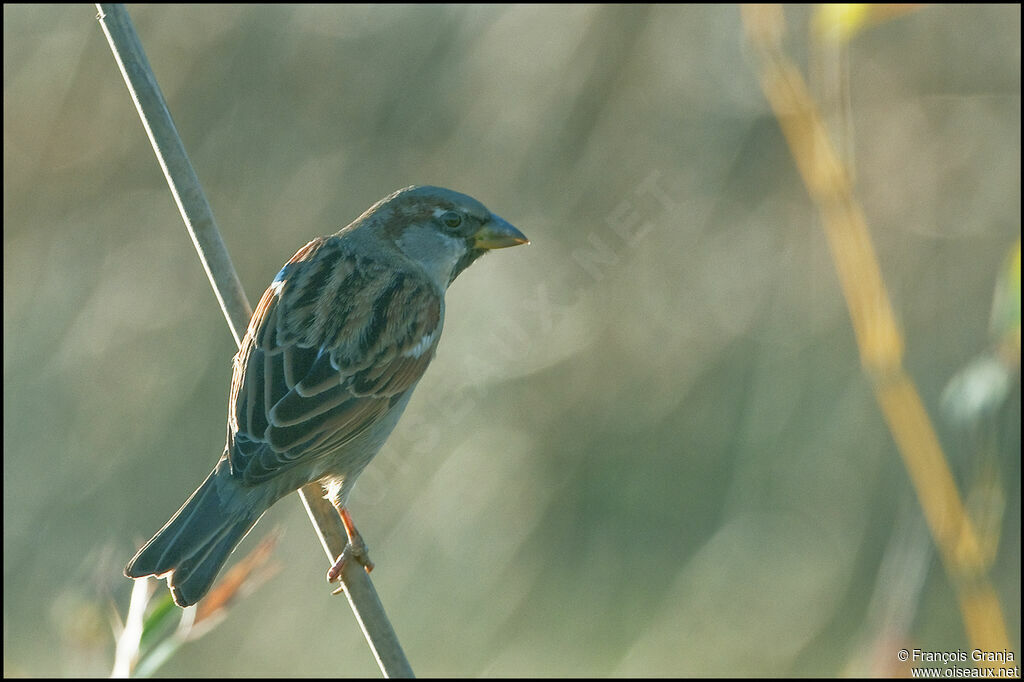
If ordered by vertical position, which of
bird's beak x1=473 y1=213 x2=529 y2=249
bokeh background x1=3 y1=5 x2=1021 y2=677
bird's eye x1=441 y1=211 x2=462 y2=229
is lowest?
bokeh background x1=3 y1=5 x2=1021 y2=677

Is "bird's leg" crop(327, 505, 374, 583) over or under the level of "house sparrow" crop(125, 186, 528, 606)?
under

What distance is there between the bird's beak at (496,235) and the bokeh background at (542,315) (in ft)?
5.15

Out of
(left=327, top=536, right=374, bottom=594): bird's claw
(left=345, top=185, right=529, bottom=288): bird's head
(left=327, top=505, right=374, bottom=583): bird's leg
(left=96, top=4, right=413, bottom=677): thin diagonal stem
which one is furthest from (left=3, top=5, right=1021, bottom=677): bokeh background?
(left=96, top=4, right=413, bottom=677): thin diagonal stem

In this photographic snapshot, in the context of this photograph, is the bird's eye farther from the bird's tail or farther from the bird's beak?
the bird's tail

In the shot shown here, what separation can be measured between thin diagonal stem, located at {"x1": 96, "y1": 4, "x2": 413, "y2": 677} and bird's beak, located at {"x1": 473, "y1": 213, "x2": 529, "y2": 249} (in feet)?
2.36

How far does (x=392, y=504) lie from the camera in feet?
13.0

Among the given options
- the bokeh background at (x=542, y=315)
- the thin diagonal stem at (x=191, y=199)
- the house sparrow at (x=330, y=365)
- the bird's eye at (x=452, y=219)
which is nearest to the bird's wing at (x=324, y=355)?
the house sparrow at (x=330, y=365)

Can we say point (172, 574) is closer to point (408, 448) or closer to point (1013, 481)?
point (408, 448)

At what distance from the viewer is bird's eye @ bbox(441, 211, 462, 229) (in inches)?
90.7

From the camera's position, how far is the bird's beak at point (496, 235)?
7.50 feet

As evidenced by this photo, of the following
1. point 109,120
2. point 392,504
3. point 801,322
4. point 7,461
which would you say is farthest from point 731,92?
point 7,461

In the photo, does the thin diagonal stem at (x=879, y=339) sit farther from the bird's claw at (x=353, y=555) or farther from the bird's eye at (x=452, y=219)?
the bird's claw at (x=353, y=555)

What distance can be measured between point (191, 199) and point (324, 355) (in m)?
0.60

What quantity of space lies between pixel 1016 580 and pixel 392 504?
7.36ft
